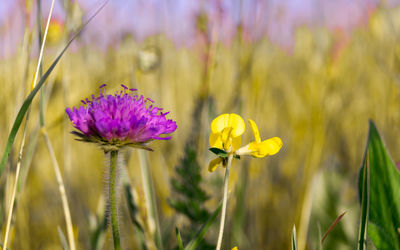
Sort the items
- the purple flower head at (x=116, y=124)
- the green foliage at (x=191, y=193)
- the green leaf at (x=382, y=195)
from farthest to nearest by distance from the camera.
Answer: the green foliage at (x=191, y=193), the green leaf at (x=382, y=195), the purple flower head at (x=116, y=124)

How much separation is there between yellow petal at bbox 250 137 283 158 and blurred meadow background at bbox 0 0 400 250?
0.37 ft

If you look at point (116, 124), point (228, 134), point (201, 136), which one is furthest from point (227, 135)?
point (201, 136)

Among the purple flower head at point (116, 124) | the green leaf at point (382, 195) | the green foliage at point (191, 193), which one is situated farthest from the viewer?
the green foliage at point (191, 193)

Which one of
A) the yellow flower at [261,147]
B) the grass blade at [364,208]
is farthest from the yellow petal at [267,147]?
the grass blade at [364,208]

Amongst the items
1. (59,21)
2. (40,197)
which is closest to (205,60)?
(40,197)

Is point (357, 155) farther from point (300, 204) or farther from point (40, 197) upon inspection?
point (40, 197)

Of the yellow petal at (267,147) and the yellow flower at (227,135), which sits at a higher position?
the yellow flower at (227,135)

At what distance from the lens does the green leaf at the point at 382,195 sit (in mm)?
511

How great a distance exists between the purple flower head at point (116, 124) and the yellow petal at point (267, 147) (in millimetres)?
93

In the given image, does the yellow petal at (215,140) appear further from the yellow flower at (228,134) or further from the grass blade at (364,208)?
the grass blade at (364,208)

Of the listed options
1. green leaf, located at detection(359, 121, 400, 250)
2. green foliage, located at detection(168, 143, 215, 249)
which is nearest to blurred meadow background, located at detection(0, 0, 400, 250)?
green foliage, located at detection(168, 143, 215, 249)

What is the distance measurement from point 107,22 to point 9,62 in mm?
520

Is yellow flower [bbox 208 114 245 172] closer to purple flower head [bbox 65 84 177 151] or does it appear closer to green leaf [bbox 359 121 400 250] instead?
purple flower head [bbox 65 84 177 151]

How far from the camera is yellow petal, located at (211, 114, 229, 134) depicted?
435 millimetres
